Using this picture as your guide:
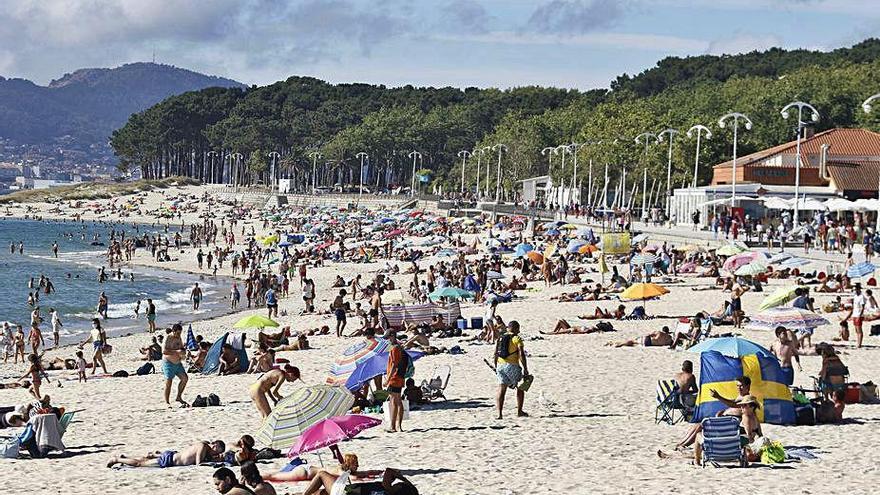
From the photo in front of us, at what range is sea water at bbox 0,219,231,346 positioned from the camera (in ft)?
116

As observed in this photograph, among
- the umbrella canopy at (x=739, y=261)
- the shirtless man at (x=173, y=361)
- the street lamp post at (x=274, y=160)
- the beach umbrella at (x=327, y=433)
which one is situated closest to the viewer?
the beach umbrella at (x=327, y=433)

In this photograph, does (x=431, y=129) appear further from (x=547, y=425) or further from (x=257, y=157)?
(x=547, y=425)

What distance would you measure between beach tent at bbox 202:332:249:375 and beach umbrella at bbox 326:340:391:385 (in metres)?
5.49

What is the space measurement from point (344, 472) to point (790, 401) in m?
5.71

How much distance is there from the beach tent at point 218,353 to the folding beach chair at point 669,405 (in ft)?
27.5

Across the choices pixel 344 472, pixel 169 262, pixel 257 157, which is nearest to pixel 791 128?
pixel 169 262

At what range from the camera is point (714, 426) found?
11203 millimetres

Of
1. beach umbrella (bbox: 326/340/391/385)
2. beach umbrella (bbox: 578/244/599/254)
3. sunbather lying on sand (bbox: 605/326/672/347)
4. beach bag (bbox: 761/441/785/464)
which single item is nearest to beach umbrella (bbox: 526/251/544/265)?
beach umbrella (bbox: 578/244/599/254)

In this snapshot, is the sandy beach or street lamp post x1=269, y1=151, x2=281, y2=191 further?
street lamp post x1=269, y1=151, x2=281, y2=191

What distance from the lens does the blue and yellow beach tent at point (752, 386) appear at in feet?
41.1

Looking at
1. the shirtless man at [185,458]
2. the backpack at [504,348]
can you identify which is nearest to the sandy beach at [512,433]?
the shirtless man at [185,458]

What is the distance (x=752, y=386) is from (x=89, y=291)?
3658cm

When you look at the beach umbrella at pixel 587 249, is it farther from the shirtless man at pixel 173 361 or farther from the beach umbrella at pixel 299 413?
the beach umbrella at pixel 299 413

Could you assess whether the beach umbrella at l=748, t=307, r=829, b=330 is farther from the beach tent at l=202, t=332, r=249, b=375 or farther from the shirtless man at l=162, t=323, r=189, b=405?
the shirtless man at l=162, t=323, r=189, b=405
